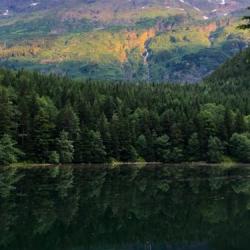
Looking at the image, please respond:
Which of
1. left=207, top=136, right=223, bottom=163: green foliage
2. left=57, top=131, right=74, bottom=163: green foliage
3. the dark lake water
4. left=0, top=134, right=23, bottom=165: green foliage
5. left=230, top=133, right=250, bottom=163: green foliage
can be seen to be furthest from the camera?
left=230, top=133, right=250, bottom=163: green foliage

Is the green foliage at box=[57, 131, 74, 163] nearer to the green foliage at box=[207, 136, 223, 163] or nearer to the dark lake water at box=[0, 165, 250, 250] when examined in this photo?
the green foliage at box=[207, 136, 223, 163]

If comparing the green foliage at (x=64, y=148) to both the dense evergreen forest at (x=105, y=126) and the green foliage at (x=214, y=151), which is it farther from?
the green foliage at (x=214, y=151)

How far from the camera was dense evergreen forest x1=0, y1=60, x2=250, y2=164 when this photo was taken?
135 meters

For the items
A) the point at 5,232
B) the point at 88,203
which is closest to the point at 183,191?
the point at 88,203

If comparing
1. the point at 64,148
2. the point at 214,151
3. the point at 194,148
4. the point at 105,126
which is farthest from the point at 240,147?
the point at 64,148

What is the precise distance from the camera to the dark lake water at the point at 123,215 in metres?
43.9

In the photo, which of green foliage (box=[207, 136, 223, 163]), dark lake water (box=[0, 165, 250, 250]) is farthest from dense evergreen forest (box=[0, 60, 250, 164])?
dark lake water (box=[0, 165, 250, 250])

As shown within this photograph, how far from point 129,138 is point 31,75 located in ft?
185

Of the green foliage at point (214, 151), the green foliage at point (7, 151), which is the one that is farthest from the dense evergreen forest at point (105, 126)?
the green foliage at point (7, 151)

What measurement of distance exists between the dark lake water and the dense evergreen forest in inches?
1787

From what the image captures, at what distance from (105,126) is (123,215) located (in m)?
91.9

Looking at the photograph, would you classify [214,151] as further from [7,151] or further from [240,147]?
[7,151]

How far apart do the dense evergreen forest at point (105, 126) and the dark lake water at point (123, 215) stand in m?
45.4

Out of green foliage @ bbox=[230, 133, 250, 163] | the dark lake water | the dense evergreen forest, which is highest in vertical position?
the dark lake water
